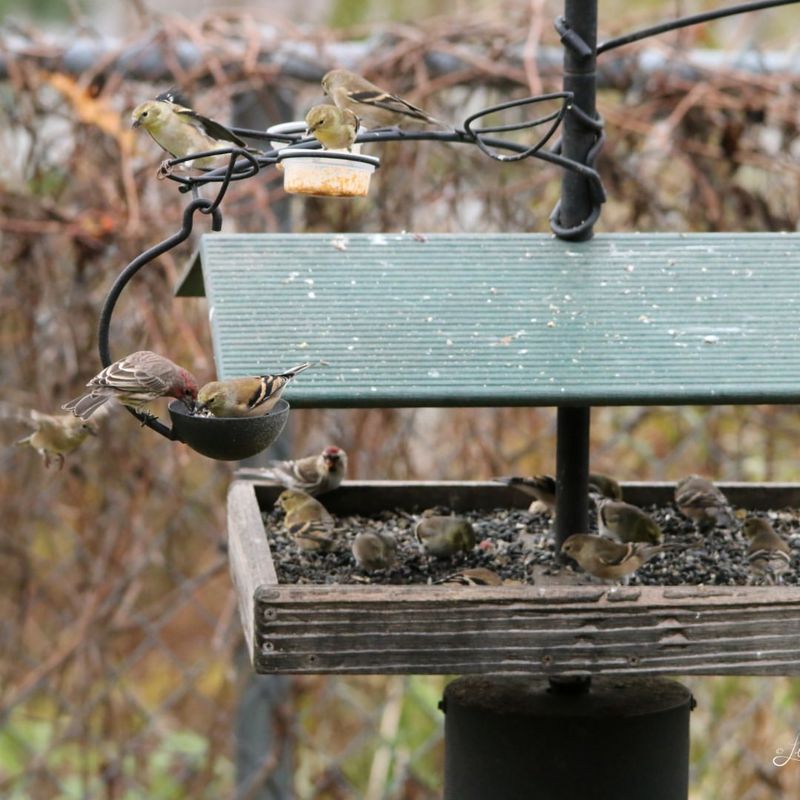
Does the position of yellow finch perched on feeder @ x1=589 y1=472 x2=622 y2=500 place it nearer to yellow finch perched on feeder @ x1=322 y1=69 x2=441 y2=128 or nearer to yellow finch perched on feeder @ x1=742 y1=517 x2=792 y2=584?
yellow finch perched on feeder @ x1=742 y1=517 x2=792 y2=584

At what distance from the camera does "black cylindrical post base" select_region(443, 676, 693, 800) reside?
2.44m

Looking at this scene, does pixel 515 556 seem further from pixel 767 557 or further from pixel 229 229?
pixel 229 229

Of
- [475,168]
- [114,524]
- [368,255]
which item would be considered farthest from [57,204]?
[368,255]

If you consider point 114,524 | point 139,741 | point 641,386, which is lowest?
point 139,741

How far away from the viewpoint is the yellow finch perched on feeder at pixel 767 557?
2.59 metres

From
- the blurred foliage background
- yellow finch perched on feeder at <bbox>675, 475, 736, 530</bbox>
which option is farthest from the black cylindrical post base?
the blurred foliage background

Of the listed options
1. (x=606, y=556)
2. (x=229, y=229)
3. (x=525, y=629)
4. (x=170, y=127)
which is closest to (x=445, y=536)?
(x=606, y=556)

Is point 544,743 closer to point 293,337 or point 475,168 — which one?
point 293,337

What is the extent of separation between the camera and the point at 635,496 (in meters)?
3.36

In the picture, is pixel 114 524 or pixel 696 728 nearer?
pixel 114 524

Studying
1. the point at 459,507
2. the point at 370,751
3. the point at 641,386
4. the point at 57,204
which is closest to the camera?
the point at 641,386

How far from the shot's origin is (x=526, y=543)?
2945 millimetres

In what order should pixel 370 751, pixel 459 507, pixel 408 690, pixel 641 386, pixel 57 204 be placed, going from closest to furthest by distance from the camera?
pixel 641 386 < pixel 459 507 < pixel 57 204 < pixel 408 690 < pixel 370 751

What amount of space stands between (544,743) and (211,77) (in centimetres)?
271
